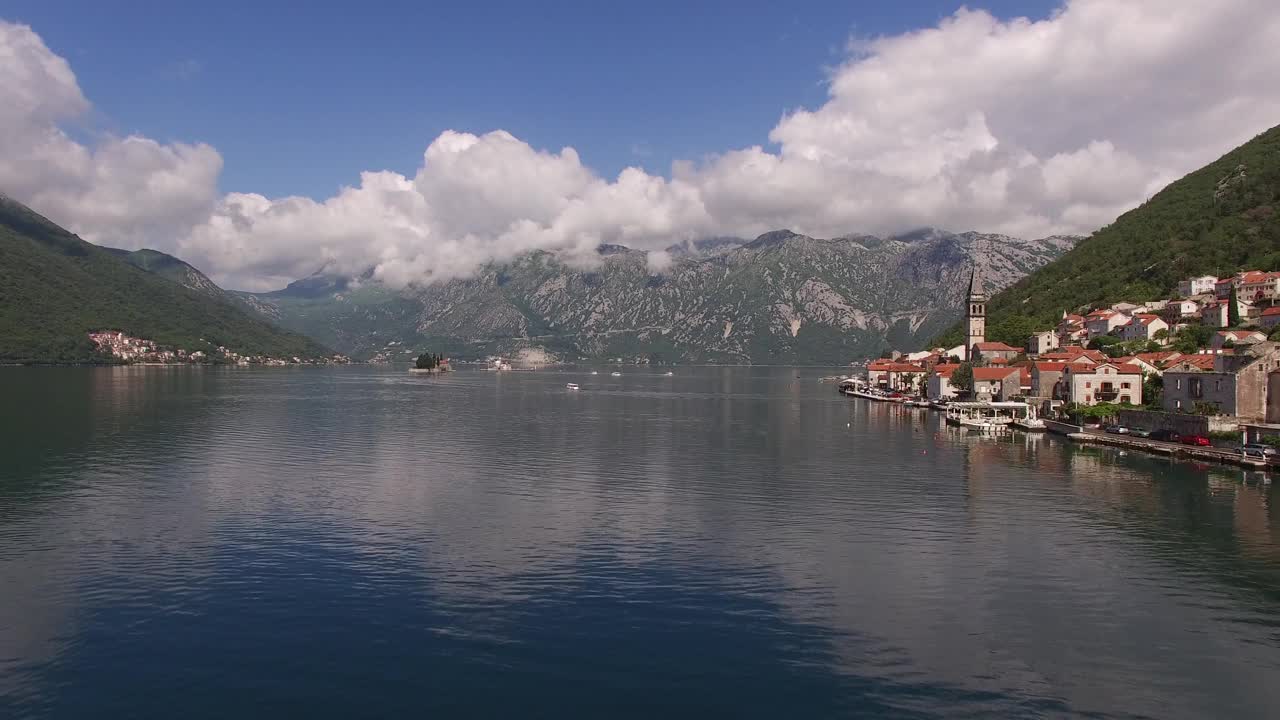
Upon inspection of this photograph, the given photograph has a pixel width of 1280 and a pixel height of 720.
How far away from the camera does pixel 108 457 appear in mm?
66188

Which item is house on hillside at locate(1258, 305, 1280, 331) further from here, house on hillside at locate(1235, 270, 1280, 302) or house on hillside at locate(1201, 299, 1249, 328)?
house on hillside at locate(1235, 270, 1280, 302)

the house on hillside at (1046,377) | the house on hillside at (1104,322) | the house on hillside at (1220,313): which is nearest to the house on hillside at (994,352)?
the house on hillside at (1104,322)

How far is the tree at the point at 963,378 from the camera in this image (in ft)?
444

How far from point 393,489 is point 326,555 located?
17.5 meters

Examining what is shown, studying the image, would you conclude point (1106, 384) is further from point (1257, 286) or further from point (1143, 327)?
point (1257, 286)

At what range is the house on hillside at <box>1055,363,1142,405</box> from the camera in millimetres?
99688

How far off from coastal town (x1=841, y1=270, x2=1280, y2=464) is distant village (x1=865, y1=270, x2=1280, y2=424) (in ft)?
0.53

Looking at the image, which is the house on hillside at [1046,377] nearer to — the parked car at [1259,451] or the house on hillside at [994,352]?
the house on hillside at [994,352]

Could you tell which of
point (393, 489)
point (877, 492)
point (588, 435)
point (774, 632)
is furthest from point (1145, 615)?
point (588, 435)

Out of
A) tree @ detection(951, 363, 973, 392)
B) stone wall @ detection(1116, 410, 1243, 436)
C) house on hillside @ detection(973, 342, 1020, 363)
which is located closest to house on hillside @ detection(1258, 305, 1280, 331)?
stone wall @ detection(1116, 410, 1243, 436)

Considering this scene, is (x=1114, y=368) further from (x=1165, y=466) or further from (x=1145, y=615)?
(x=1145, y=615)

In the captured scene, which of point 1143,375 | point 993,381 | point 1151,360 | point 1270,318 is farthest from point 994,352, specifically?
point 1143,375

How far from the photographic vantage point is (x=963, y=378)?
138m

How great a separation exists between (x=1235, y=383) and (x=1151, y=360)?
2978 centimetres
